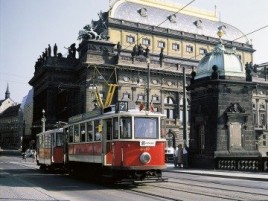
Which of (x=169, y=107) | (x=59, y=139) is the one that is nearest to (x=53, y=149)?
(x=59, y=139)

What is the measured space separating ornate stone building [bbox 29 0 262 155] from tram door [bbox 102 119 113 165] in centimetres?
4013

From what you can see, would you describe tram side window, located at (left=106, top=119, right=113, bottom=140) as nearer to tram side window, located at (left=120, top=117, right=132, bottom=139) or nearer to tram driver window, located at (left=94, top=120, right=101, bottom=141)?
tram driver window, located at (left=94, top=120, right=101, bottom=141)

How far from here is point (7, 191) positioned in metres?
13.8

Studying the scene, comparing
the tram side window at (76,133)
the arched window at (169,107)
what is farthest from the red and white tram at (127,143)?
the arched window at (169,107)

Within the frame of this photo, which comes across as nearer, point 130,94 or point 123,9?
point 130,94

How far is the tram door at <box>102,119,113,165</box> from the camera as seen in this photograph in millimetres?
16578

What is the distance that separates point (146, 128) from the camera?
16406 millimetres

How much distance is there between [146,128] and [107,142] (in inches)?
67.5

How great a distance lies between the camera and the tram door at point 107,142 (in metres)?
16.6

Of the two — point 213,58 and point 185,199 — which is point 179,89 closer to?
point 213,58

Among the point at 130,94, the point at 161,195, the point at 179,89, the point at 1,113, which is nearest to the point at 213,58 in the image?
the point at 161,195

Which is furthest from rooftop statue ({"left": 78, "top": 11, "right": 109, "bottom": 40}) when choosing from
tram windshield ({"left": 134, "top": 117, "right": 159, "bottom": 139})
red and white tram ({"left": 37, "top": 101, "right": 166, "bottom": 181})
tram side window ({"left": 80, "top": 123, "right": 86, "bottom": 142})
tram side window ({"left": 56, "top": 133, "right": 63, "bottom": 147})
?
tram windshield ({"left": 134, "top": 117, "right": 159, "bottom": 139})

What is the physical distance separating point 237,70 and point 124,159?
15247 millimetres

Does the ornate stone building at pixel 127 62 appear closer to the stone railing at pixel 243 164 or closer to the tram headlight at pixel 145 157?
the stone railing at pixel 243 164
